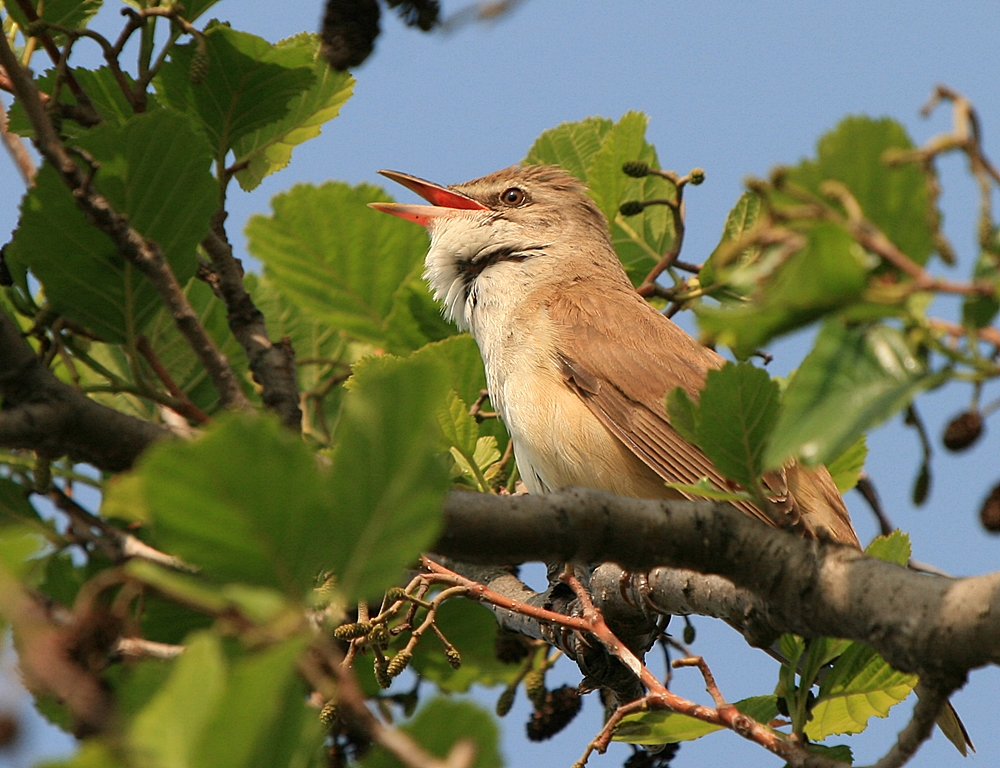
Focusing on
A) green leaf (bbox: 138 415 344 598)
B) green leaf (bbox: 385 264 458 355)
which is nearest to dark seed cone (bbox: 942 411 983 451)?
green leaf (bbox: 138 415 344 598)

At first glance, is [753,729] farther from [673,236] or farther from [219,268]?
[673,236]

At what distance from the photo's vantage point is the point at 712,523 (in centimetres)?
240

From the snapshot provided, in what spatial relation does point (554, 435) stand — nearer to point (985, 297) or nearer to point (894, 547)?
point (894, 547)

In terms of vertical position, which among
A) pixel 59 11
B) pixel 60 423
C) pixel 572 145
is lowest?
pixel 572 145

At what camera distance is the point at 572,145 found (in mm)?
4965

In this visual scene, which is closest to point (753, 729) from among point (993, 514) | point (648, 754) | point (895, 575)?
point (895, 575)

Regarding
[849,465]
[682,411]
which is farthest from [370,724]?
[849,465]

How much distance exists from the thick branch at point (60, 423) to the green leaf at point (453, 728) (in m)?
0.80

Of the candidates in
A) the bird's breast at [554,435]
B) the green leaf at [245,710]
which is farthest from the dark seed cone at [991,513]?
the bird's breast at [554,435]

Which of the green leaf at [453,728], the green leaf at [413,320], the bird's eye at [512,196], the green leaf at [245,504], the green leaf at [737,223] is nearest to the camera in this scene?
the green leaf at [245,504]

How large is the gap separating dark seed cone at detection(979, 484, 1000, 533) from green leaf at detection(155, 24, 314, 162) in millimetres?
2681

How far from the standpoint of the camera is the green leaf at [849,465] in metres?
3.56

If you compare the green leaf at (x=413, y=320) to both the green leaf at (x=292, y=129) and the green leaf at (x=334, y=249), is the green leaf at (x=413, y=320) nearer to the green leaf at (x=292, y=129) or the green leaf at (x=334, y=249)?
the green leaf at (x=334, y=249)

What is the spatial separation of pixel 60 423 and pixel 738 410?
1346 mm
